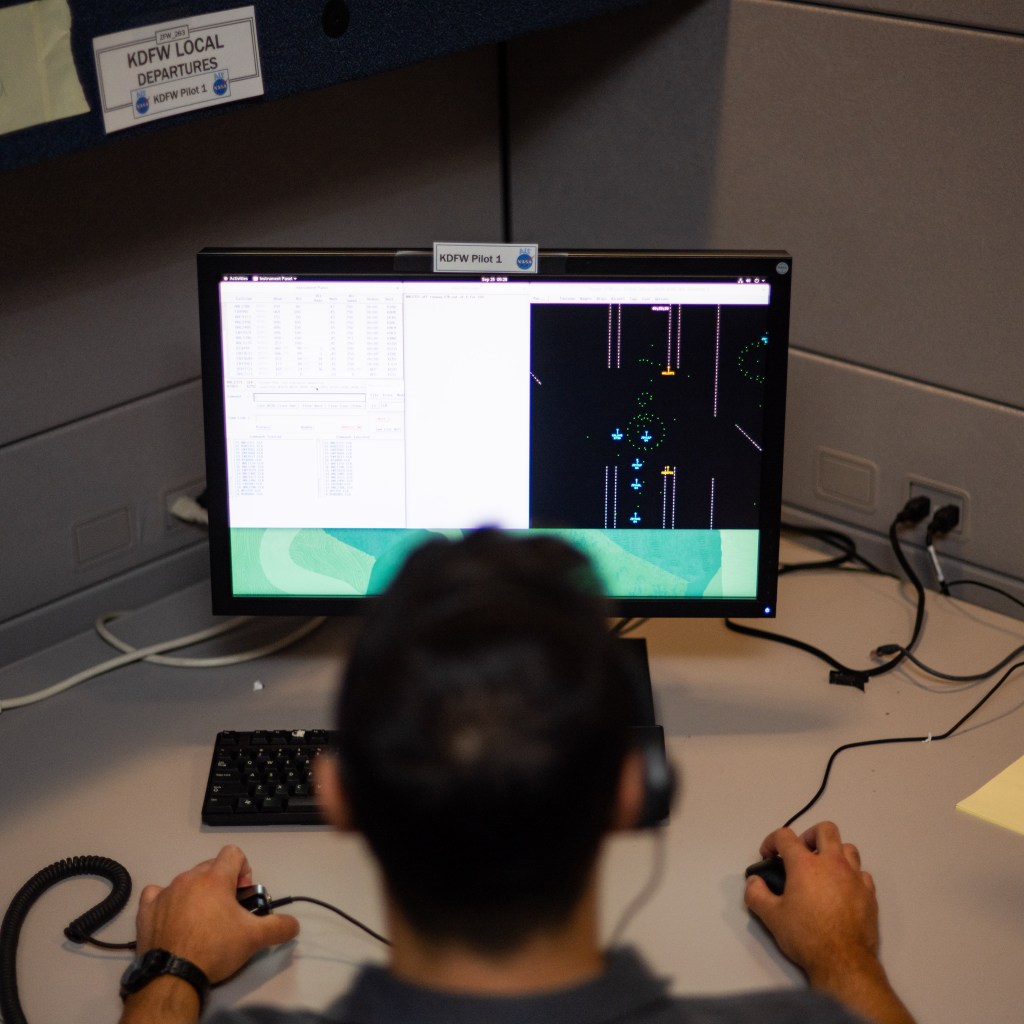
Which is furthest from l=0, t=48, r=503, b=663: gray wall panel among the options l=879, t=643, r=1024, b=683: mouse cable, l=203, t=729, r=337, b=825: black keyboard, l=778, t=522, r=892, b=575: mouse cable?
l=879, t=643, r=1024, b=683: mouse cable

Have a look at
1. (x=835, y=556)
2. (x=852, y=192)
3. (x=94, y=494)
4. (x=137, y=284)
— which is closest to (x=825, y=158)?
(x=852, y=192)

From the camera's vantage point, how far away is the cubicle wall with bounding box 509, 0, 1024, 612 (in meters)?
1.28

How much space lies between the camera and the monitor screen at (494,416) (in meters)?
1.15

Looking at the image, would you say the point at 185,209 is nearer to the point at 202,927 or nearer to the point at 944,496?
the point at 202,927

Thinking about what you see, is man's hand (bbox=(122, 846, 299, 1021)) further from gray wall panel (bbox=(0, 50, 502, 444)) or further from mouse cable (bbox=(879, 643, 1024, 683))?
mouse cable (bbox=(879, 643, 1024, 683))

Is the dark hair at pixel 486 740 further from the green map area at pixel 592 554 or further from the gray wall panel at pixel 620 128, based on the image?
the gray wall panel at pixel 620 128

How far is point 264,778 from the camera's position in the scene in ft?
3.74

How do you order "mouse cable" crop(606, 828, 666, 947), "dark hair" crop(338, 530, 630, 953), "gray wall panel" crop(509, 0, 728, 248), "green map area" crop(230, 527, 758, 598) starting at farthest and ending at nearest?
"gray wall panel" crop(509, 0, 728, 248) → "green map area" crop(230, 527, 758, 598) → "mouse cable" crop(606, 828, 666, 947) → "dark hair" crop(338, 530, 630, 953)

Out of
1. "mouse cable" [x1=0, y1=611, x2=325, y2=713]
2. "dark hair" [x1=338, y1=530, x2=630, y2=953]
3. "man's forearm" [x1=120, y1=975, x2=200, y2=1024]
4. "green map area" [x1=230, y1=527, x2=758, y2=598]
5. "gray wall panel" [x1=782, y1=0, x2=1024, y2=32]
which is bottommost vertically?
"man's forearm" [x1=120, y1=975, x2=200, y2=1024]

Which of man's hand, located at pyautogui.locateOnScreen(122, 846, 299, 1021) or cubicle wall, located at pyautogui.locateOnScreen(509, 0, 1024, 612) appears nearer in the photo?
man's hand, located at pyautogui.locateOnScreen(122, 846, 299, 1021)

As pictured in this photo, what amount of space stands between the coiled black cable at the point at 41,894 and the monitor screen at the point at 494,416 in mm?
266

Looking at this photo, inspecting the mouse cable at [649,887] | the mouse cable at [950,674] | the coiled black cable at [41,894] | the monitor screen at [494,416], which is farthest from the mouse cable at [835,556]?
the coiled black cable at [41,894]

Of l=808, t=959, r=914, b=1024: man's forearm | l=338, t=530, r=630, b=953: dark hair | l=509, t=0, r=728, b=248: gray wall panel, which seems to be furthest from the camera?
l=509, t=0, r=728, b=248: gray wall panel

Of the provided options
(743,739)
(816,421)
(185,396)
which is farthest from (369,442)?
(816,421)
